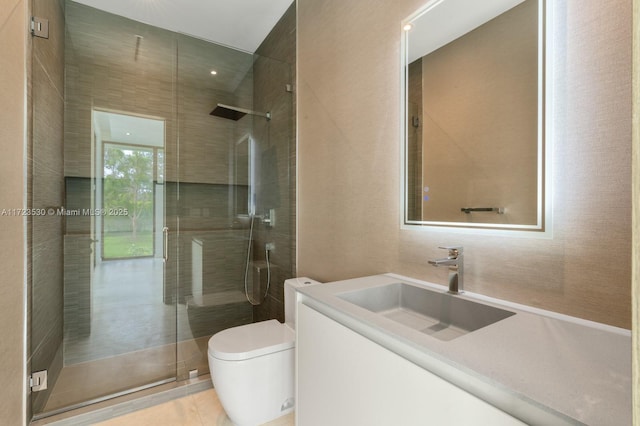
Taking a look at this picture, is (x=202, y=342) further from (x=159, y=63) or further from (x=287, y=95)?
(x=159, y=63)

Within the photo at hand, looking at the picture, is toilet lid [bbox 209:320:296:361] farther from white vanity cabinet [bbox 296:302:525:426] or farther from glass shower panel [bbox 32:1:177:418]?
glass shower panel [bbox 32:1:177:418]

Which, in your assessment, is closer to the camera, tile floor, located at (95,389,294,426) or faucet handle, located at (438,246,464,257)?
faucet handle, located at (438,246,464,257)

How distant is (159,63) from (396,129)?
6.87ft

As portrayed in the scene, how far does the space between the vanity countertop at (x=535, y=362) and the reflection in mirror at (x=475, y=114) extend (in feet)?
1.08

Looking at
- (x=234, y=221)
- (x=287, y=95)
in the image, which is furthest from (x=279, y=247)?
(x=287, y=95)

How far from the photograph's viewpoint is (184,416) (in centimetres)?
171

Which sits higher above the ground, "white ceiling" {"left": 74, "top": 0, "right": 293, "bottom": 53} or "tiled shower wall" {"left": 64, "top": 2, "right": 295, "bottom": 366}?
"white ceiling" {"left": 74, "top": 0, "right": 293, "bottom": 53}

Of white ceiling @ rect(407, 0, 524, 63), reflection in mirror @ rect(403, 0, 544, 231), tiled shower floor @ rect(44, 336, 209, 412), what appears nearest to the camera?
reflection in mirror @ rect(403, 0, 544, 231)

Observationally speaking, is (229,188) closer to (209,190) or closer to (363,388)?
(209,190)

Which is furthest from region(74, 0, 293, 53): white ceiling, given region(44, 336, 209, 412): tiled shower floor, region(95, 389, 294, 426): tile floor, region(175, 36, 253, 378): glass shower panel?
region(95, 389, 294, 426): tile floor

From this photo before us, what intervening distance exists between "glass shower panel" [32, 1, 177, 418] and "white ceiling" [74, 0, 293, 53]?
0.29ft

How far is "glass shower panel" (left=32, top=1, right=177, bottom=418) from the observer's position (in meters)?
2.05

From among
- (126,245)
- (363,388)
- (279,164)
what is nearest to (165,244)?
(126,245)

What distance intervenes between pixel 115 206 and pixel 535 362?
8.38 feet
